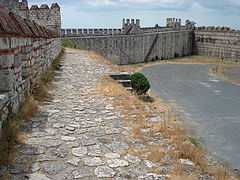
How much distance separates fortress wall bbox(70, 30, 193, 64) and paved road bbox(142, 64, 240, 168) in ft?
25.7

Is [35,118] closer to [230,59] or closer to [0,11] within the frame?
[0,11]

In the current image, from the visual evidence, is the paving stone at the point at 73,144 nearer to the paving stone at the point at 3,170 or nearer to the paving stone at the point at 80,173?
the paving stone at the point at 80,173

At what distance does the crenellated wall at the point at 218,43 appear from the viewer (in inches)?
1132

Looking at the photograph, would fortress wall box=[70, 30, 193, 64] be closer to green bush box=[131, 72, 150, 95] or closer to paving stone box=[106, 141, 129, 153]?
green bush box=[131, 72, 150, 95]

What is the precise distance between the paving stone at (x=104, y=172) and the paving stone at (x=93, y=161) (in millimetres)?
97

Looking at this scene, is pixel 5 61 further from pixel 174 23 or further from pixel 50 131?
pixel 174 23

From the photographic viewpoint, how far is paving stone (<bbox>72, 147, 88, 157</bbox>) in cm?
326

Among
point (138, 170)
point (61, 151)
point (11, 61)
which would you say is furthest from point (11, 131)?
point (138, 170)

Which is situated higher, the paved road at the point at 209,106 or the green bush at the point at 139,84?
the green bush at the point at 139,84

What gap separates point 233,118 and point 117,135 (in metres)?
6.42

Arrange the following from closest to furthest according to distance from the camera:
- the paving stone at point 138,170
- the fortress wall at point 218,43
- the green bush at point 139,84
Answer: the paving stone at point 138,170
the green bush at point 139,84
the fortress wall at point 218,43

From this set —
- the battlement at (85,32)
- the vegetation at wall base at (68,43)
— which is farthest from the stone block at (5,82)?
the battlement at (85,32)

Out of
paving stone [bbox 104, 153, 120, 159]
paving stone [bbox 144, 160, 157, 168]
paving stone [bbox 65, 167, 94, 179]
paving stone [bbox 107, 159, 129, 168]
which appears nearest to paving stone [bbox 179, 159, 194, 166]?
paving stone [bbox 144, 160, 157, 168]

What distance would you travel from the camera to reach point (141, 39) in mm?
28969
